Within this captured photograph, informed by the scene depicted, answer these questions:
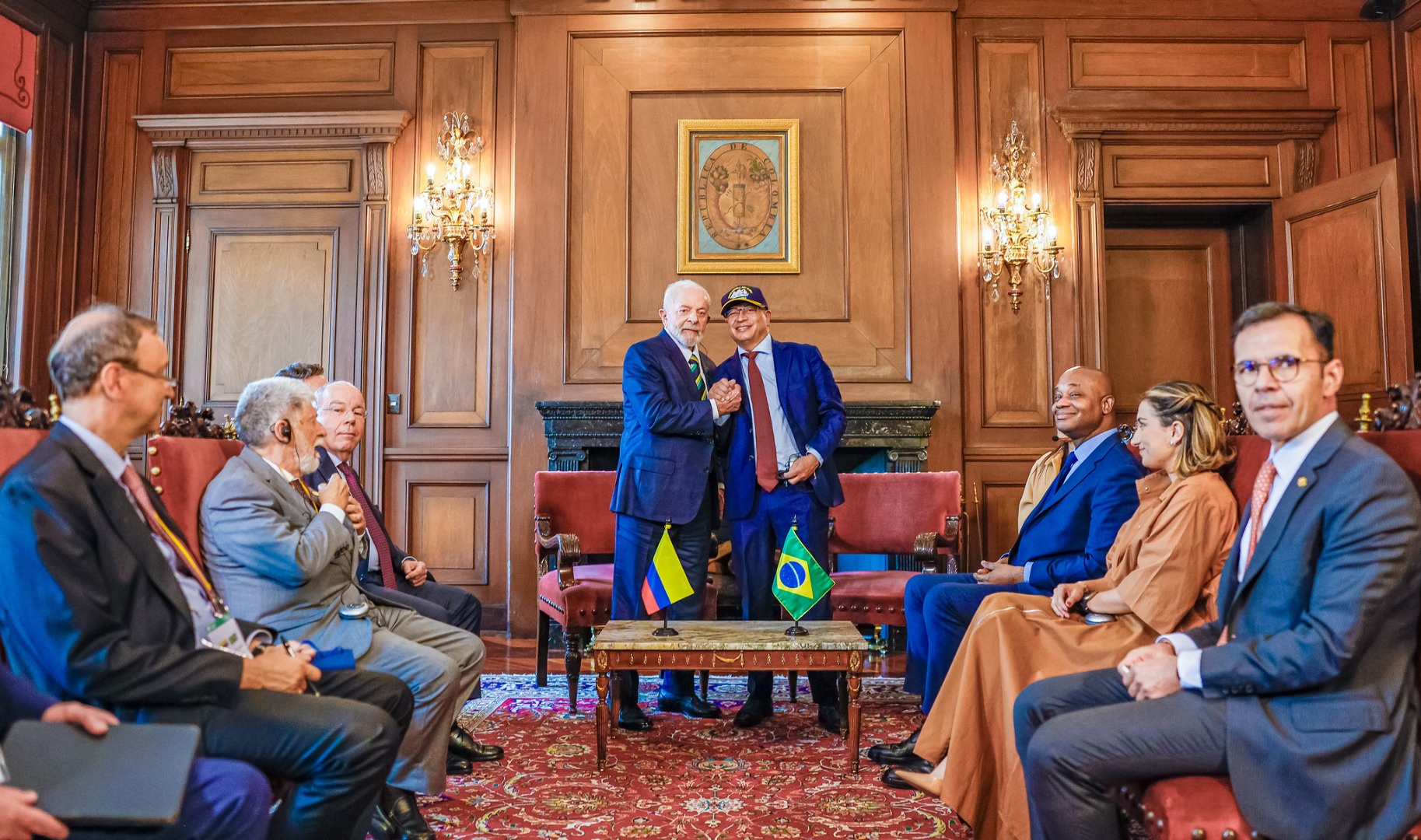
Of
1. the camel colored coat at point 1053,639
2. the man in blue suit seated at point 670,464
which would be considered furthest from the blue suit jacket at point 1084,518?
the man in blue suit seated at point 670,464

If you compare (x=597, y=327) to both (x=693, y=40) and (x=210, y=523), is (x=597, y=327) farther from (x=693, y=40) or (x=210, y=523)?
(x=210, y=523)

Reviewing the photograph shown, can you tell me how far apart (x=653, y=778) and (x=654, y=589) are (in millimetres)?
599

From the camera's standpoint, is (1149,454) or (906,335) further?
(906,335)

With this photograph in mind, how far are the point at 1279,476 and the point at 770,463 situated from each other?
2.08 meters

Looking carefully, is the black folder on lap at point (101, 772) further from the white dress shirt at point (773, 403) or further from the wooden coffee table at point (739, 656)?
the white dress shirt at point (773, 403)

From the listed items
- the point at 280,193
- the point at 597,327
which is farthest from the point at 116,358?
the point at 280,193

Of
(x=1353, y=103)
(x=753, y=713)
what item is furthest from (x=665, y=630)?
(x=1353, y=103)

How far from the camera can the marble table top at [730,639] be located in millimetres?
3035

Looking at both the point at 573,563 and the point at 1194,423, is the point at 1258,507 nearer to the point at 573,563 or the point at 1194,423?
the point at 1194,423

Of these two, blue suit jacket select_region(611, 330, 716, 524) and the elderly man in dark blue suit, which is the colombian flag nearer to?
blue suit jacket select_region(611, 330, 716, 524)

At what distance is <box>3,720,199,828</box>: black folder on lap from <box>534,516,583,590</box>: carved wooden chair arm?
269 centimetres

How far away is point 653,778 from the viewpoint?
3055 millimetres

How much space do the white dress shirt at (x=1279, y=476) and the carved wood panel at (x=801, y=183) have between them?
3.88 m

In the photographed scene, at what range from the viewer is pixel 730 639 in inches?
122
